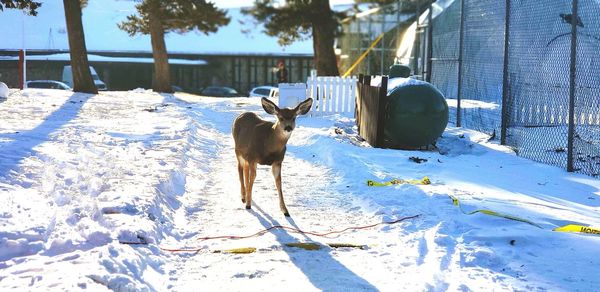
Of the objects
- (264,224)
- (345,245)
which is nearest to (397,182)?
(264,224)

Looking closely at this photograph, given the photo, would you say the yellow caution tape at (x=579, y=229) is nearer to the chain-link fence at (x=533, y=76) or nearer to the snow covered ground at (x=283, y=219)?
the snow covered ground at (x=283, y=219)

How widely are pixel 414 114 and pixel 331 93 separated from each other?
25.2ft

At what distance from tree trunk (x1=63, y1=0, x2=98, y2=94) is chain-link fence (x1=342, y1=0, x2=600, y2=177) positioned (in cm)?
1450

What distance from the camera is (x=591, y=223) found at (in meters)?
7.00

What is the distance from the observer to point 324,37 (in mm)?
29828

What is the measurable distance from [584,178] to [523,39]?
3.92 m

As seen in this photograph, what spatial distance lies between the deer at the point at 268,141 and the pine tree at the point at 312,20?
21.6 m

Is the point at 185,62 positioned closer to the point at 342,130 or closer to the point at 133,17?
the point at 133,17

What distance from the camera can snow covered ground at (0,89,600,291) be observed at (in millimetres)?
5379

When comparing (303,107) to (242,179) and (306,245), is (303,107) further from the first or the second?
(306,245)

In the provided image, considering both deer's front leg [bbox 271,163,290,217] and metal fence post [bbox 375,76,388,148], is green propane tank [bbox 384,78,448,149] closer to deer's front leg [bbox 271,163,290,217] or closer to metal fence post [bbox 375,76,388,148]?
metal fence post [bbox 375,76,388,148]

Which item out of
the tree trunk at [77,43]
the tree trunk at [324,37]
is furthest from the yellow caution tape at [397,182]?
the tree trunk at [324,37]

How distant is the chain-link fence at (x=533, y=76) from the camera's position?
11.0 metres

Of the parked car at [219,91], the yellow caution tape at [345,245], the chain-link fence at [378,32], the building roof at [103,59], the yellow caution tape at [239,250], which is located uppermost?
the chain-link fence at [378,32]
